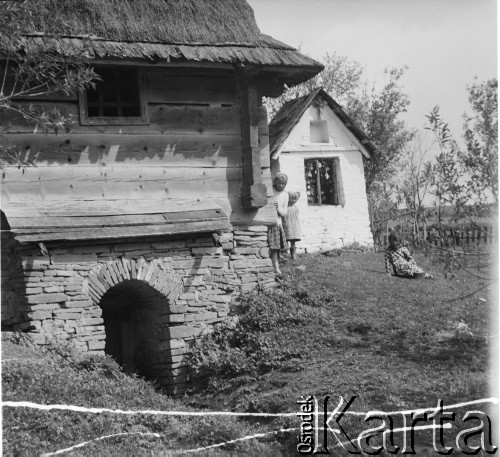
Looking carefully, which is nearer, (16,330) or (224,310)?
(16,330)

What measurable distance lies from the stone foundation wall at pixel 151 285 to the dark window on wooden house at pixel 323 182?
28.5 ft

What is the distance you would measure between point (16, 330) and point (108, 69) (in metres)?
3.99

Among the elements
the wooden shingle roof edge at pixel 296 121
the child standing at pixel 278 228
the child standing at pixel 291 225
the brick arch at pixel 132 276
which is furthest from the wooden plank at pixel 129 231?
the wooden shingle roof edge at pixel 296 121

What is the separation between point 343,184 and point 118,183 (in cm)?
1032

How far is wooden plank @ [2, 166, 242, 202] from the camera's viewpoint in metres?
11.1

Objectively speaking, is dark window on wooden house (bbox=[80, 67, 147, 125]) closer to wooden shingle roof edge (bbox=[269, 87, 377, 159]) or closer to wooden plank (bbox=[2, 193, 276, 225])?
wooden plank (bbox=[2, 193, 276, 225])

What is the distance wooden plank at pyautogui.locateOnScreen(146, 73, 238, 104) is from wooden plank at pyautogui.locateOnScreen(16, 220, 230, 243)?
1.94m

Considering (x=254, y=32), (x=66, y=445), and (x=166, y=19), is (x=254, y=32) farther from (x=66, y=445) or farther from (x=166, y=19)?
(x=66, y=445)

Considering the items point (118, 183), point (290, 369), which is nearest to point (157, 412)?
point (290, 369)

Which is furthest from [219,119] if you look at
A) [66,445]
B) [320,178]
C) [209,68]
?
[320,178]

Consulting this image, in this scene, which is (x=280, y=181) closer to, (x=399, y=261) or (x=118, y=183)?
(x=399, y=261)

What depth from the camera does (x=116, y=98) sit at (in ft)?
39.7

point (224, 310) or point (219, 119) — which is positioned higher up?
point (219, 119)

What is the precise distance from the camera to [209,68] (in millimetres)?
12109
